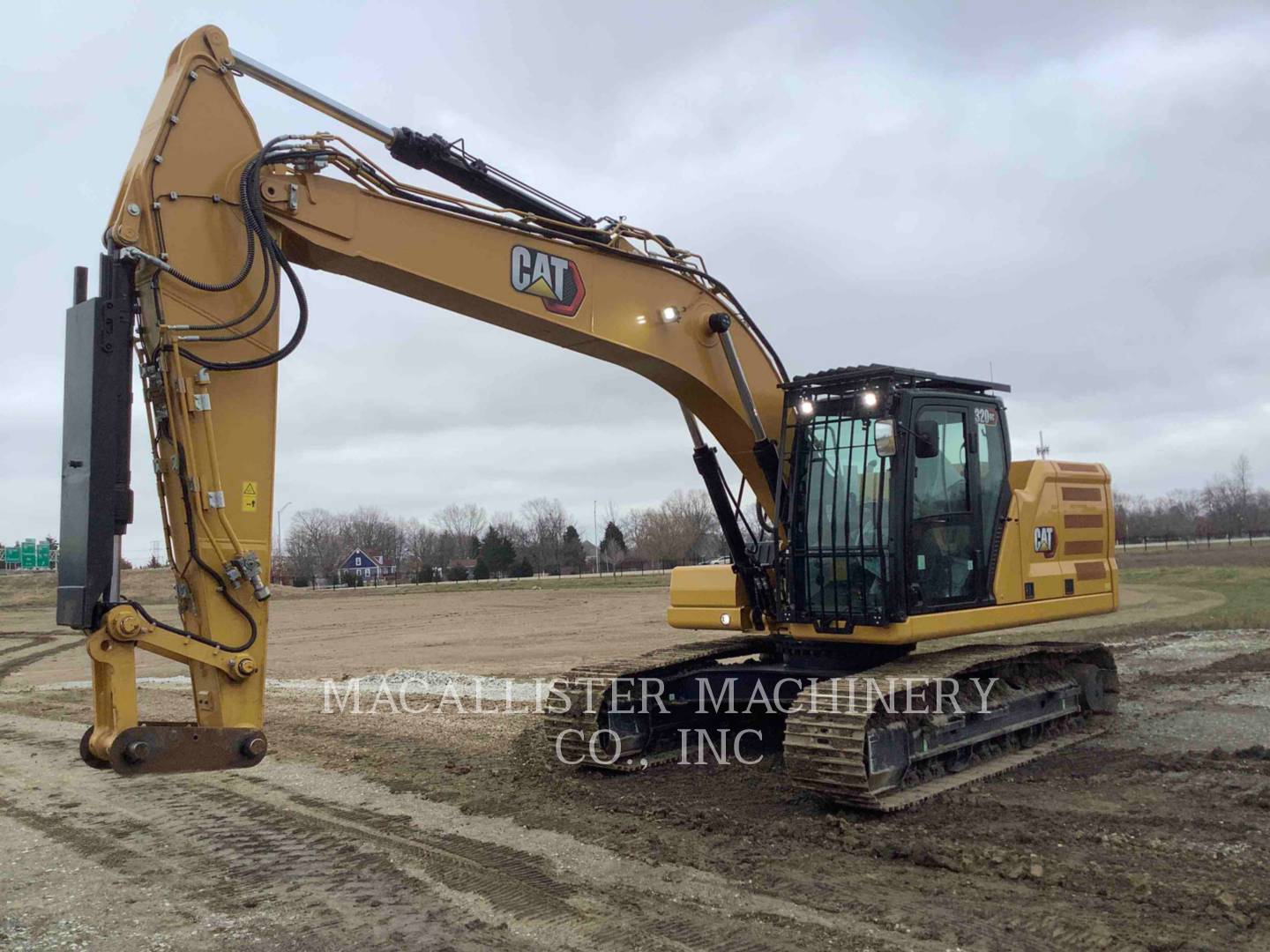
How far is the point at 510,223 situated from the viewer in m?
6.95

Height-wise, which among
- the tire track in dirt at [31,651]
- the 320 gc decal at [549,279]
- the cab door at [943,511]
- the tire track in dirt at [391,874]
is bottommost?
the tire track in dirt at [31,651]

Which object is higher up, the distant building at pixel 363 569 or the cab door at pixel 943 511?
the cab door at pixel 943 511

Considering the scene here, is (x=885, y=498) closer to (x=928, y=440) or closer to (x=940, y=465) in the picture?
(x=928, y=440)

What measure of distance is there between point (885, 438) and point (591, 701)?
313 centimetres

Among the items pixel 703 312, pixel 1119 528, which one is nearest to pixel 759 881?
pixel 703 312

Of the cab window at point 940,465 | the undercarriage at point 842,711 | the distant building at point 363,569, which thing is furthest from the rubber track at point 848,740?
the distant building at point 363,569

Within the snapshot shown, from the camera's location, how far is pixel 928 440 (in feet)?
26.2

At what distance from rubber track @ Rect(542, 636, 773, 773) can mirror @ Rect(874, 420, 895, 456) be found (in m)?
2.60

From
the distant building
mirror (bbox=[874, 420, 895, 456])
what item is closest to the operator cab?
mirror (bbox=[874, 420, 895, 456])

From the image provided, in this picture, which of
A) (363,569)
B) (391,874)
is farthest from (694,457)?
(363,569)

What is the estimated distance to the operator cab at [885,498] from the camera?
307 inches

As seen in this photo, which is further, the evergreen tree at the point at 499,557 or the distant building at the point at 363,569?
the evergreen tree at the point at 499,557

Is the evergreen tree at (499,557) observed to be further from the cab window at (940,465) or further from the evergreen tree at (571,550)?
the cab window at (940,465)

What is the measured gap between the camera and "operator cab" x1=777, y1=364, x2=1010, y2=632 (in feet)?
25.6
